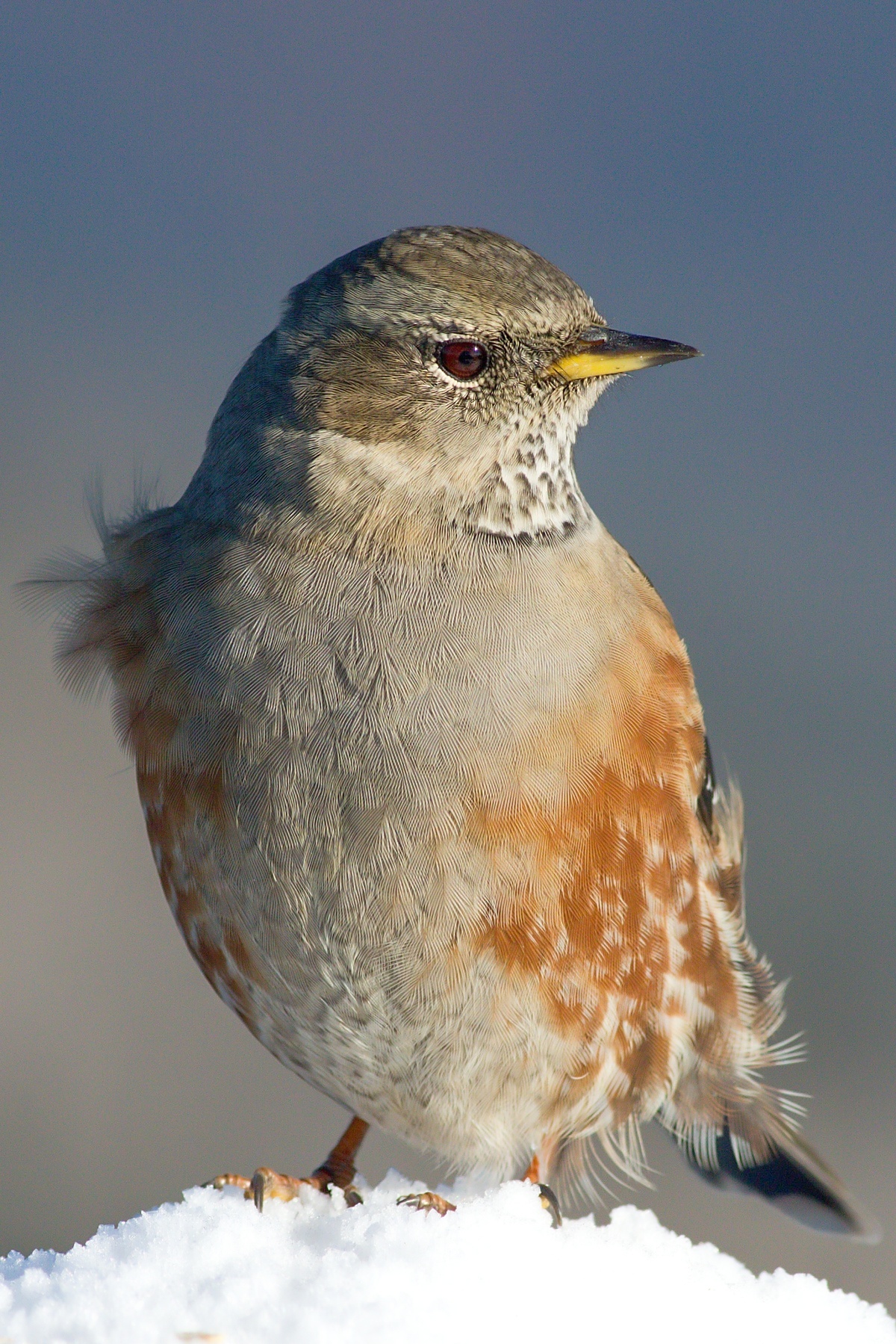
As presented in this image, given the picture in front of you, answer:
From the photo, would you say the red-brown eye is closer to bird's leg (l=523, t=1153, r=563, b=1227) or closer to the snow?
the snow

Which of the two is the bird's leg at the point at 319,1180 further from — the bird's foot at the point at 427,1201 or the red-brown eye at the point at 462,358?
the red-brown eye at the point at 462,358

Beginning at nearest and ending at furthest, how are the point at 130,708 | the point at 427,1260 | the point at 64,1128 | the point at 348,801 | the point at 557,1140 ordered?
the point at 427,1260 → the point at 348,801 → the point at 130,708 → the point at 557,1140 → the point at 64,1128

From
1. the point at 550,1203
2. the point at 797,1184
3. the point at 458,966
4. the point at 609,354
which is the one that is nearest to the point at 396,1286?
the point at 458,966

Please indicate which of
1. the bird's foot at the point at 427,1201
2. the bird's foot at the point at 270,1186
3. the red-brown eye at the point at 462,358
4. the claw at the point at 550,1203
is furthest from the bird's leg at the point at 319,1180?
the red-brown eye at the point at 462,358

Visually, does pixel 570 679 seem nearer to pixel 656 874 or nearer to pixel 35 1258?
pixel 656 874

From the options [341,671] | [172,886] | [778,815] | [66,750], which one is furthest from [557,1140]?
[66,750]

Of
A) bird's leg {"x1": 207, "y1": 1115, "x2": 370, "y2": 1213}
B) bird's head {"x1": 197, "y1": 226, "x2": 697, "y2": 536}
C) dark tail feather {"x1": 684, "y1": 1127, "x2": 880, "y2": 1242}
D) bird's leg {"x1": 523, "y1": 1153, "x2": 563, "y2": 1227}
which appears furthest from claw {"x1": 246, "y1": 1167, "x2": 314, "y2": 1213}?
dark tail feather {"x1": 684, "y1": 1127, "x2": 880, "y2": 1242}
